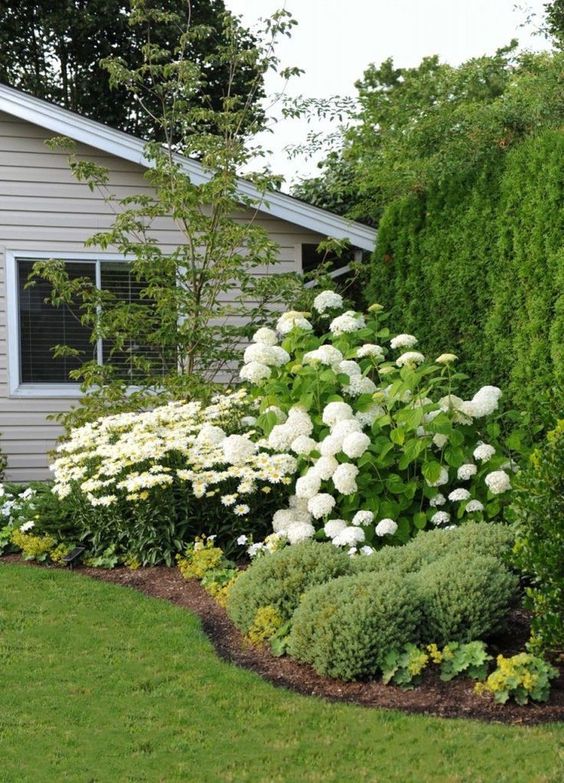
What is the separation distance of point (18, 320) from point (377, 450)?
191 inches

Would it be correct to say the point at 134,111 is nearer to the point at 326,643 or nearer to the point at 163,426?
the point at 163,426

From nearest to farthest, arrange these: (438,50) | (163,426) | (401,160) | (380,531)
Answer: (380,531)
(163,426)
(401,160)
(438,50)

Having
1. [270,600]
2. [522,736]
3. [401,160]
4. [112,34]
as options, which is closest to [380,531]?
[270,600]

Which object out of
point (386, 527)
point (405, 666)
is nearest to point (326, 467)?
point (386, 527)

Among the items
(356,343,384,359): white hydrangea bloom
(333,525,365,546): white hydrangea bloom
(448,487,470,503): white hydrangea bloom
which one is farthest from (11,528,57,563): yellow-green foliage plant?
(448,487,470,503): white hydrangea bloom

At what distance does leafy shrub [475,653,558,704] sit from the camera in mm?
4027

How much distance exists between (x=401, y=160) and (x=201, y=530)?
4.39 metres

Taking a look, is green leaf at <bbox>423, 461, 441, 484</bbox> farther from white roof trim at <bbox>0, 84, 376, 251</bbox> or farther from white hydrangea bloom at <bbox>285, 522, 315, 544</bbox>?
white roof trim at <bbox>0, 84, 376, 251</bbox>

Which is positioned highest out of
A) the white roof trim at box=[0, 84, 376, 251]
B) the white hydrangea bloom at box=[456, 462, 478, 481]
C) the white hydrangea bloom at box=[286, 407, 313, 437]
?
the white roof trim at box=[0, 84, 376, 251]

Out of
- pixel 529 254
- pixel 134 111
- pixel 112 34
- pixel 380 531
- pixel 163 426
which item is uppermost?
pixel 112 34

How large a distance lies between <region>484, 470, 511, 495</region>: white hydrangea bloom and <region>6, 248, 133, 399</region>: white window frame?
4910 mm

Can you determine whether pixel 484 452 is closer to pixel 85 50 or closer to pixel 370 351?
pixel 370 351

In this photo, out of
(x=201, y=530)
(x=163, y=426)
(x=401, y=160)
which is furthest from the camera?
(x=401, y=160)

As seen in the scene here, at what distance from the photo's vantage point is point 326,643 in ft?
14.2
